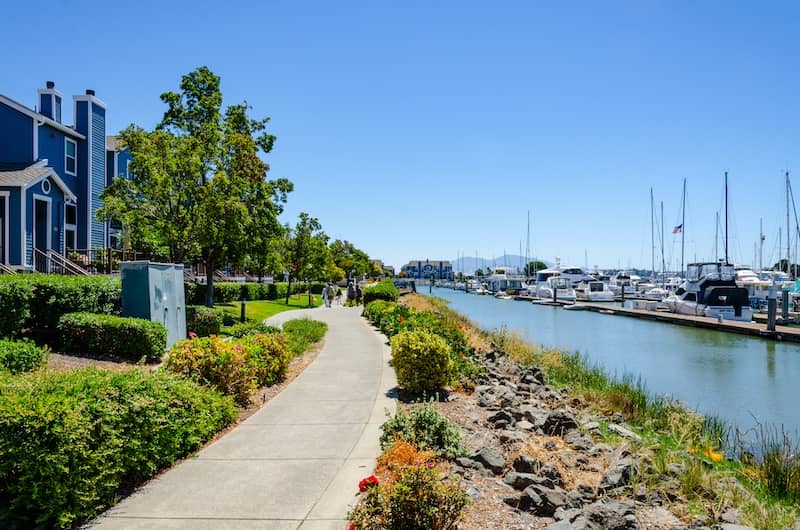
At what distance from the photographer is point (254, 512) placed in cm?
554

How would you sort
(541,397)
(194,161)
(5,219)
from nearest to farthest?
(541,397) → (194,161) → (5,219)

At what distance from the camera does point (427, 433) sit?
291 inches

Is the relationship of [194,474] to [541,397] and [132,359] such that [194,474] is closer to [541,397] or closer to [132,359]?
[132,359]

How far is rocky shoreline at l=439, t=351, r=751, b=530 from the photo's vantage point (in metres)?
5.53

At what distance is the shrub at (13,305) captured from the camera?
12.0 meters

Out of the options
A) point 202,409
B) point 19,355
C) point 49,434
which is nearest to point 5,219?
point 19,355

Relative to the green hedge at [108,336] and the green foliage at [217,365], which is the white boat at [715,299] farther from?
the green hedge at [108,336]

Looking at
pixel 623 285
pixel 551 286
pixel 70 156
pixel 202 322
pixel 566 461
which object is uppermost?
pixel 70 156

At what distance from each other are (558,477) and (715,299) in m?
48.8

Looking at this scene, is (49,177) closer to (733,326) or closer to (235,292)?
(235,292)

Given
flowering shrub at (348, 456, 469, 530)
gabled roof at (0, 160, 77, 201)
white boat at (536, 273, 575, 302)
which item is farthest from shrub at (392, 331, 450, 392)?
white boat at (536, 273, 575, 302)

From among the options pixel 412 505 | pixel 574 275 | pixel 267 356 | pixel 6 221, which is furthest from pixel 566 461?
pixel 574 275

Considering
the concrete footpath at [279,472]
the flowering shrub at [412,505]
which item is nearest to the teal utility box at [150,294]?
the concrete footpath at [279,472]

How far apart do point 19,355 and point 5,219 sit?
16416 millimetres
